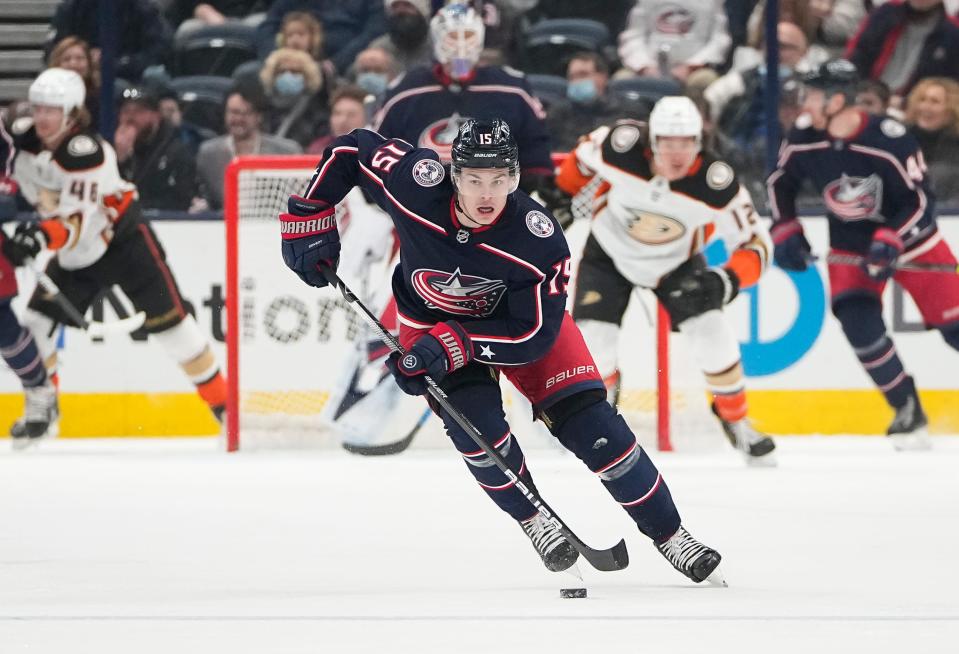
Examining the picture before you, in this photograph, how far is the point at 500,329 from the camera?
3592mm

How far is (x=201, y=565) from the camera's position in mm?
3975

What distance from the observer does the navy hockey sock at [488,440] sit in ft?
12.0

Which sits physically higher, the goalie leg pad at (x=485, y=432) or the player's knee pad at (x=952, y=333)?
the goalie leg pad at (x=485, y=432)

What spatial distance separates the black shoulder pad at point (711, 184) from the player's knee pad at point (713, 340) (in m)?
0.40

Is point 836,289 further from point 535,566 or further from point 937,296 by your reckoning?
point 535,566

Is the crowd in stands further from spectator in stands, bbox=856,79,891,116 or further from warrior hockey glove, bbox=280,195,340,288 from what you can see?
warrior hockey glove, bbox=280,195,340,288

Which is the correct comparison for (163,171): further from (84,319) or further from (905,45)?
(905,45)

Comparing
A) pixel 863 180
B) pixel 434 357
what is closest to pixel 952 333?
pixel 863 180

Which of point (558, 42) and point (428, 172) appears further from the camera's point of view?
point (558, 42)

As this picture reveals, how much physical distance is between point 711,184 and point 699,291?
37 cm

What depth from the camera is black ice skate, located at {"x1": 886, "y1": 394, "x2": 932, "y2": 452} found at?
6641 millimetres

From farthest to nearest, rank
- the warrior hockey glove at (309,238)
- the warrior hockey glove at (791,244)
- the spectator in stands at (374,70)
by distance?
the spectator in stands at (374,70) → the warrior hockey glove at (791,244) → the warrior hockey glove at (309,238)

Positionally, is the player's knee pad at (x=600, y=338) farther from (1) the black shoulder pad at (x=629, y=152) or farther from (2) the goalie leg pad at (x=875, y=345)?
(2) the goalie leg pad at (x=875, y=345)

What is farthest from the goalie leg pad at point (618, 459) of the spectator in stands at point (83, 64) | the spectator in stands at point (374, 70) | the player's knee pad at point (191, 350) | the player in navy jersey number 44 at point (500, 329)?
the spectator in stands at point (83, 64)
